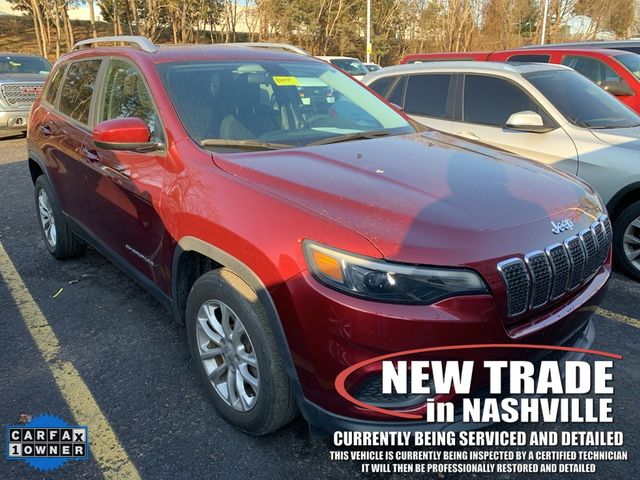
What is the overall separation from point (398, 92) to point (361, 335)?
4.84 m

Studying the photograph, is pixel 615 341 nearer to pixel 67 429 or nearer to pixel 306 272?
pixel 306 272

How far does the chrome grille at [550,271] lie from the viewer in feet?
6.50

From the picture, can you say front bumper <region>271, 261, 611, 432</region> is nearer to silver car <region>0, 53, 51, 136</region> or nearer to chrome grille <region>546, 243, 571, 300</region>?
chrome grille <region>546, 243, 571, 300</region>

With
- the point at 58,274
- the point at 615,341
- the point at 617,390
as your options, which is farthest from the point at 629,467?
the point at 58,274

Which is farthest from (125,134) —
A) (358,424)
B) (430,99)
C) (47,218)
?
(430,99)

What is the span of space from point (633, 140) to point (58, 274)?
5006 millimetres

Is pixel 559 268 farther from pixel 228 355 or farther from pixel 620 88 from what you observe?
pixel 620 88

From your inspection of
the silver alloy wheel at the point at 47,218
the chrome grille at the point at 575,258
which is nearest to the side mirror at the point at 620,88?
the chrome grille at the point at 575,258

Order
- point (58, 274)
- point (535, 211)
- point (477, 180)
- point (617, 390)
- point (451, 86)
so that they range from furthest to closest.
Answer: point (451, 86) → point (58, 274) → point (617, 390) → point (477, 180) → point (535, 211)

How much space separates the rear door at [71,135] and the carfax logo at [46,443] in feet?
5.44

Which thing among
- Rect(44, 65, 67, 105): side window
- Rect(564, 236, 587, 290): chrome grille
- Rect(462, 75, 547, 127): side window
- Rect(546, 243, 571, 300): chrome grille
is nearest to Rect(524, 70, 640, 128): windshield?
Rect(462, 75, 547, 127): side window

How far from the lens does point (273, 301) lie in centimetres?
207

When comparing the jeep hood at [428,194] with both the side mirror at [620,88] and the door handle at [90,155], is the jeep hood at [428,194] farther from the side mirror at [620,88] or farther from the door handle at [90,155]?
the side mirror at [620,88]

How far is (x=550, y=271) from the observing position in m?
2.10
